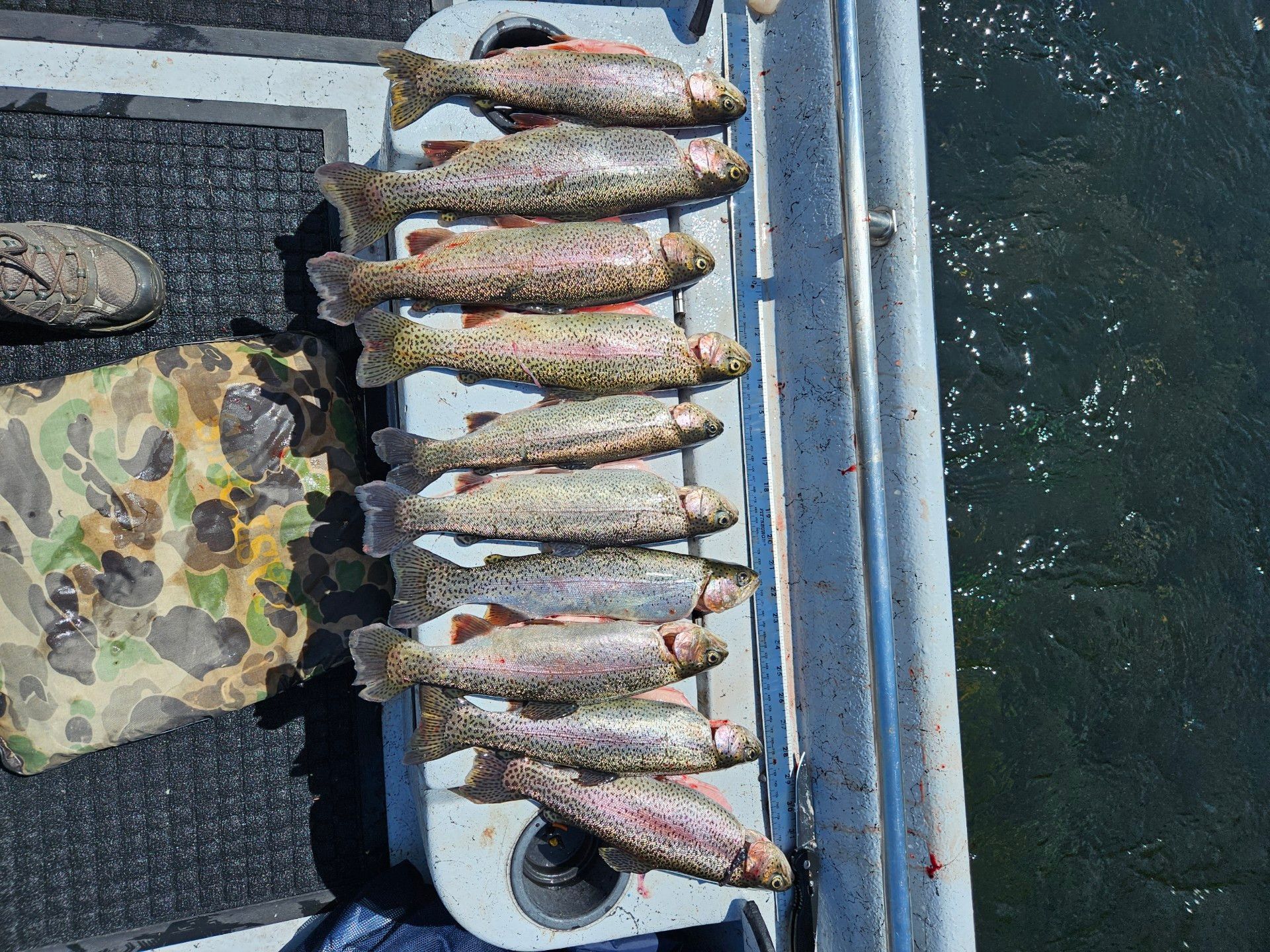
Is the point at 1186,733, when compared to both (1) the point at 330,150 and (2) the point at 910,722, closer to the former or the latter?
(2) the point at 910,722

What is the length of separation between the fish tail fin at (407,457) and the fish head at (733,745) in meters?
1.20

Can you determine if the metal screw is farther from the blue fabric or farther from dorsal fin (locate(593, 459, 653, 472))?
the blue fabric

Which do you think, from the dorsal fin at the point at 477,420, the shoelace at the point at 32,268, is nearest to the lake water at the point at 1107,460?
the dorsal fin at the point at 477,420

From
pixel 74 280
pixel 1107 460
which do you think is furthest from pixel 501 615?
pixel 1107 460

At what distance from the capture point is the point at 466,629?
2590mm

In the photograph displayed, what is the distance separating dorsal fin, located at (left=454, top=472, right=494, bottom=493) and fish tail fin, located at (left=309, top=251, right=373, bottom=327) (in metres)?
0.59

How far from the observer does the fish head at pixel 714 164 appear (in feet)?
8.68

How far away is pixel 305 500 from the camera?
3.03 meters

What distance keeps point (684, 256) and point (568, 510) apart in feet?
2.87

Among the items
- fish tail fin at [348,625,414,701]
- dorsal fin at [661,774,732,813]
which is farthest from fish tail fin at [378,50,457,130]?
dorsal fin at [661,774,732,813]

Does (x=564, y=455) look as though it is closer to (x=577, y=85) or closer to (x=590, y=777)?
(x=590, y=777)

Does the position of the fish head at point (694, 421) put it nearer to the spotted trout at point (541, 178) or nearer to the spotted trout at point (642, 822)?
the spotted trout at point (541, 178)

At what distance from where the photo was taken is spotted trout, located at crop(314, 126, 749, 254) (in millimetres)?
2588

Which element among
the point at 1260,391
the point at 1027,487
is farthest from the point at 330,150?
the point at 1260,391
